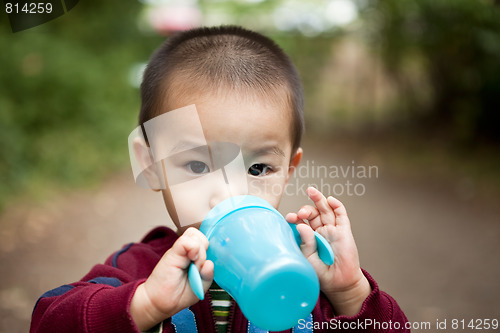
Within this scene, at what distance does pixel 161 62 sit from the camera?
5.42 feet

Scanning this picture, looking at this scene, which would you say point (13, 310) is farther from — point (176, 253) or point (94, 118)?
point (94, 118)

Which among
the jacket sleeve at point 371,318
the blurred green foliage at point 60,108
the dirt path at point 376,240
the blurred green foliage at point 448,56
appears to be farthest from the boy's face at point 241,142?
the blurred green foliage at point 448,56

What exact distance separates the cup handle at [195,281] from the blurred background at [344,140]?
76.7 inches

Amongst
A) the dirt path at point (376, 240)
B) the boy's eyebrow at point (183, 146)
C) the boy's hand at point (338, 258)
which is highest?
the boy's eyebrow at point (183, 146)

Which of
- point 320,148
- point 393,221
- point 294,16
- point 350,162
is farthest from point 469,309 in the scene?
point 294,16

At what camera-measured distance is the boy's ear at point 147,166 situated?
60.2 inches

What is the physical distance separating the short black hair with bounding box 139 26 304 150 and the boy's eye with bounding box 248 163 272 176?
7.1 inches

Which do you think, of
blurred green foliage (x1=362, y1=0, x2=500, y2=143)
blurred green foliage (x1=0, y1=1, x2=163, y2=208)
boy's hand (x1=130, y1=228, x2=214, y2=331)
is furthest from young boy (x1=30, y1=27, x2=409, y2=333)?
blurred green foliage (x1=362, y1=0, x2=500, y2=143)

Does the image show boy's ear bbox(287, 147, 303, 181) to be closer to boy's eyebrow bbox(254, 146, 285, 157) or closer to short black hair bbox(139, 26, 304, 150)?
short black hair bbox(139, 26, 304, 150)

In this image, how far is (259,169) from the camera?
4.69ft

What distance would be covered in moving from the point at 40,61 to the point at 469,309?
15.6 feet

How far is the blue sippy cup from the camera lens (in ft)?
3.04

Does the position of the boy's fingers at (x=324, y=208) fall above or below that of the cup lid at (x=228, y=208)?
below

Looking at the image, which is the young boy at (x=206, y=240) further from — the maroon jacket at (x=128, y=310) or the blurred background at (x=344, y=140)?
the blurred background at (x=344, y=140)
